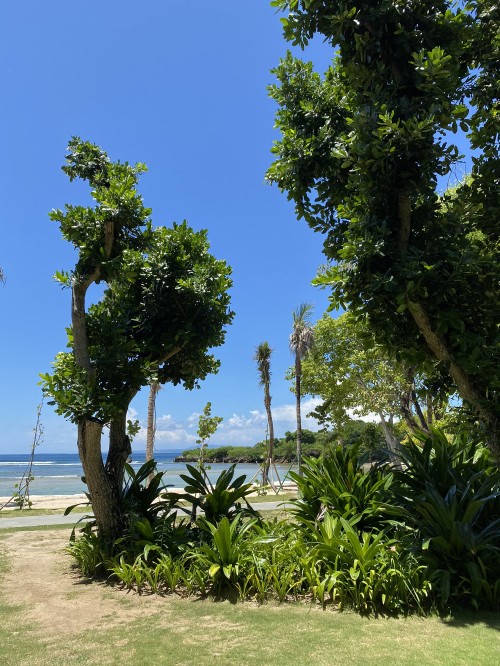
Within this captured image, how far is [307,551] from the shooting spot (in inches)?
249

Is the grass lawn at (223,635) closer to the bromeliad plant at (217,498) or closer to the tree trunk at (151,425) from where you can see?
the bromeliad plant at (217,498)

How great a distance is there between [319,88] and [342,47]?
93 centimetres

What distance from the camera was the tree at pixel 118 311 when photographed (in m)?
7.66

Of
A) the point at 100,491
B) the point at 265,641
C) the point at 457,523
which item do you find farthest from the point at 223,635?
the point at 100,491

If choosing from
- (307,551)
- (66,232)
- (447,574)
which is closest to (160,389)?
(66,232)

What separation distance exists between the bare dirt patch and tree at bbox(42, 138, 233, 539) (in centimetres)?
107

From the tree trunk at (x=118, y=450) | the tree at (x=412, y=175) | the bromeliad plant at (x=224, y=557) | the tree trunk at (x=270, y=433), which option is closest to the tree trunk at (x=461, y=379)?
the tree at (x=412, y=175)

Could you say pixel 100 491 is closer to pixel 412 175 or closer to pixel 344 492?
pixel 344 492

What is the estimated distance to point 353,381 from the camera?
2322cm

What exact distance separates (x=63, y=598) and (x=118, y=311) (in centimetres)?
458

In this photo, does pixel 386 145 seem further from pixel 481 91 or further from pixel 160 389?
pixel 160 389

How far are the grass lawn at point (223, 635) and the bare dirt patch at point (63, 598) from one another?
25mm

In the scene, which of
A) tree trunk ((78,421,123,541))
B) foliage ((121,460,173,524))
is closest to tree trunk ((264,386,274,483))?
foliage ((121,460,173,524))

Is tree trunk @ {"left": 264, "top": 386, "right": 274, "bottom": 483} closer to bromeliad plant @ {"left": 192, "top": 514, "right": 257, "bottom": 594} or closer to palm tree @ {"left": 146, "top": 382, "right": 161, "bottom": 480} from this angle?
palm tree @ {"left": 146, "top": 382, "right": 161, "bottom": 480}
